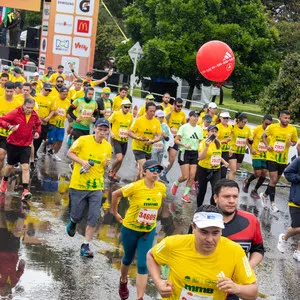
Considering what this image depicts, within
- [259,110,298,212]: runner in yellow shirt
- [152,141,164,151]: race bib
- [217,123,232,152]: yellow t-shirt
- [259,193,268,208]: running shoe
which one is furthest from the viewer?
[152,141,164,151]: race bib

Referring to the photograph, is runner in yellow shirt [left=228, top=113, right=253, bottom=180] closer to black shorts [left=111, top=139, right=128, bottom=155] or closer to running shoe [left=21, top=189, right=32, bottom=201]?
black shorts [left=111, top=139, right=128, bottom=155]

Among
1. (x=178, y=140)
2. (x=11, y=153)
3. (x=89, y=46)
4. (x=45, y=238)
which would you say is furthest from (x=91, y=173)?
(x=89, y=46)

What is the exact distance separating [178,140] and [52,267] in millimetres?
5860

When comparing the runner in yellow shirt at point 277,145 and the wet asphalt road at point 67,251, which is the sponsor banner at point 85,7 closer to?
the wet asphalt road at point 67,251

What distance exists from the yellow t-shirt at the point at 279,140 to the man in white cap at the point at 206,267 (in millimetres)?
10218

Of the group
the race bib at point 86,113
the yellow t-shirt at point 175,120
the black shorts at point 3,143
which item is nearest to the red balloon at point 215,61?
the yellow t-shirt at point 175,120

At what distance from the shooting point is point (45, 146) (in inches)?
728

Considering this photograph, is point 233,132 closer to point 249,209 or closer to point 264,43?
point 249,209

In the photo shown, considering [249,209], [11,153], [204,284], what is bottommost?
[249,209]

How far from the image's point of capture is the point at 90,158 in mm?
10148

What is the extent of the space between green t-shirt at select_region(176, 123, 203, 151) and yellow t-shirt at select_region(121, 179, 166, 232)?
5.88 metres

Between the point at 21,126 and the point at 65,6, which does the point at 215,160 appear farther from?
the point at 65,6

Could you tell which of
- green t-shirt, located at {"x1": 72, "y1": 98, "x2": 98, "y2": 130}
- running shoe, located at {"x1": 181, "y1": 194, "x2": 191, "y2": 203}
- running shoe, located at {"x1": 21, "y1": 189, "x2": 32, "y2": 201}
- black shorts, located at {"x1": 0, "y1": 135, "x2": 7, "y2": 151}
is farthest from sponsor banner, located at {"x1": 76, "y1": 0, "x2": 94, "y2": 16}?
running shoe, located at {"x1": 21, "y1": 189, "x2": 32, "y2": 201}

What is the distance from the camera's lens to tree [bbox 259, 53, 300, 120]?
25925 mm
